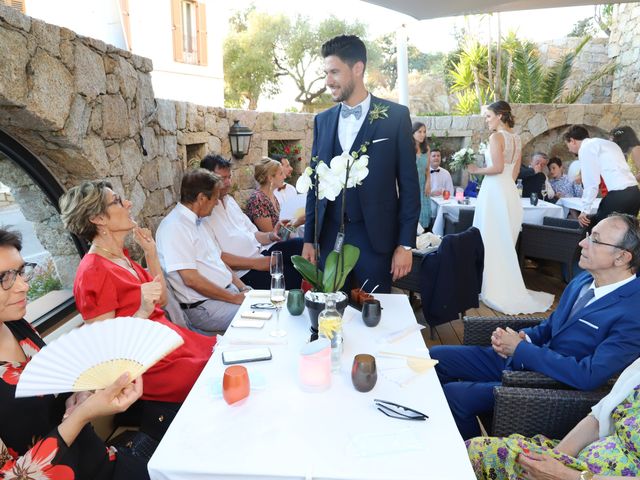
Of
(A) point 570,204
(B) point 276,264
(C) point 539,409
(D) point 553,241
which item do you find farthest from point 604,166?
(B) point 276,264

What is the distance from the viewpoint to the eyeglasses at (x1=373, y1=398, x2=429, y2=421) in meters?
1.35

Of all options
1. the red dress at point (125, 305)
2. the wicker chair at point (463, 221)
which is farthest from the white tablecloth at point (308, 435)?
the wicker chair at point (463, 221)

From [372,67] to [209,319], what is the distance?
58.1ft

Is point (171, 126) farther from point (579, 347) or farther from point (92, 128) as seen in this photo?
point (579, 347)

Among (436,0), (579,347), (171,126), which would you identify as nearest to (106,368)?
(579,347)

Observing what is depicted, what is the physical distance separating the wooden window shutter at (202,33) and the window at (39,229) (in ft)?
29.8

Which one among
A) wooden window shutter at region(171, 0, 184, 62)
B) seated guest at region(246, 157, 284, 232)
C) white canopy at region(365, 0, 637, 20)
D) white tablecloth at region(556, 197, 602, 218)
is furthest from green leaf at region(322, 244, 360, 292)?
wooden window shutter at region(171, 0, 184, 62)

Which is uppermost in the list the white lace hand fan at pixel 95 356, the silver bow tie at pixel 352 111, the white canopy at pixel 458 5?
the white canopy at pixel 458 5

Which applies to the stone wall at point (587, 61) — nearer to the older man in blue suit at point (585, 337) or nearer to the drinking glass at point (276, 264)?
the older man in blue suit at point (585, 337)

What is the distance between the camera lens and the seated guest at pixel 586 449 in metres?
1.44

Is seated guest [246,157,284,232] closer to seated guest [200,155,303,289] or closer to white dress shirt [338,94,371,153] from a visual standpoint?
seated guest [200,155,303,289]

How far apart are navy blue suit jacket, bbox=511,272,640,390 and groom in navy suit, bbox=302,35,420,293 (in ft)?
2.76

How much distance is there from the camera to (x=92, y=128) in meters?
2.64

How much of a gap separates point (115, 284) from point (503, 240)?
3570mm
